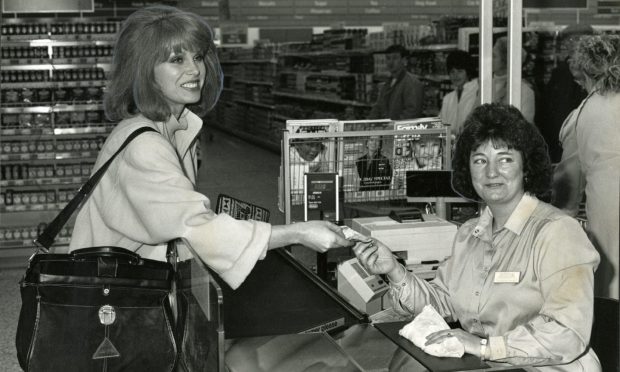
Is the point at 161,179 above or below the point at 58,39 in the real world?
below

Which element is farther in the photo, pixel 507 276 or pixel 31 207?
pixel 31 207

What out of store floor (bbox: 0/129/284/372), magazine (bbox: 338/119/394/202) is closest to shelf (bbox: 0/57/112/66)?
store floor (bbox: 0/129/284/372)

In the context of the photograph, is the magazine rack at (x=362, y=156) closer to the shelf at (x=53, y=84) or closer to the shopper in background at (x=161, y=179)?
the shopper in background at (x=161, y=179)

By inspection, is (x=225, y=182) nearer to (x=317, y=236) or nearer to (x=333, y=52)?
(x=333, y=52)

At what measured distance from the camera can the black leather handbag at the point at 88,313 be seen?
187 centimetres

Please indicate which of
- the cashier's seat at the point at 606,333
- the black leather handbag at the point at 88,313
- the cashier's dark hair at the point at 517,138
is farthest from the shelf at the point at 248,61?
the black leather handbag at the point at 88,313

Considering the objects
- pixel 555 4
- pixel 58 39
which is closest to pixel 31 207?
pixel 58 39

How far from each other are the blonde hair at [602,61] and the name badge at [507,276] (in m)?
2.47

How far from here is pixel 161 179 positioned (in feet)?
6.56

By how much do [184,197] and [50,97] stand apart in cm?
616

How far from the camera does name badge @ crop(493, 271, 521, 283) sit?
2.27m

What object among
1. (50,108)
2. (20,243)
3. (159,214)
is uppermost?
(50,108)

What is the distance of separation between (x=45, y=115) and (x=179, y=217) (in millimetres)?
6160

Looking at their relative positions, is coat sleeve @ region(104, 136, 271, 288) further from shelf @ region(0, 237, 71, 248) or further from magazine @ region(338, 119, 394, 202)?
shelf @ region(0, 237, 71, 248)
